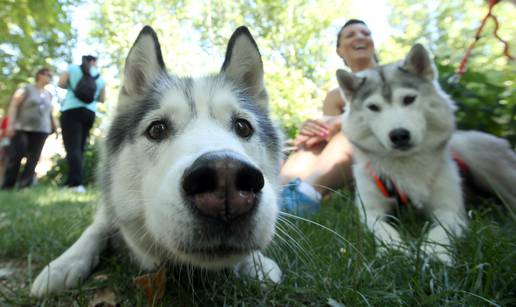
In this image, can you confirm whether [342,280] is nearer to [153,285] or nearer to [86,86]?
[153,285]

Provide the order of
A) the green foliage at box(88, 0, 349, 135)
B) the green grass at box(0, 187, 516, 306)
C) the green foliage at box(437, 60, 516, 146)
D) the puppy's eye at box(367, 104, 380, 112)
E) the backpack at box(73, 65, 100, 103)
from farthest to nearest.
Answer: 1. the green foliage at box(88, 0, 349, 135)
2. the backpack at box(73, 65, 100, 103)
3. the green foliage at box(437, 60, 516, 146)
4. the puppy's eye at box(367, 104, 380, 112)
5. the green grass at box(0, 187, 516, 306)

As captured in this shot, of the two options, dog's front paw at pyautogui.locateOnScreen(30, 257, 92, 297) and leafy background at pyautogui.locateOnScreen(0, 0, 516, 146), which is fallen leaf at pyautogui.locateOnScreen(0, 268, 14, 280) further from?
leafy background at pyautogui.locateOnScreen(0, 0, 516, 146)

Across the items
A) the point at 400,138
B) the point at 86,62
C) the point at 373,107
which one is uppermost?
the point at 86,62

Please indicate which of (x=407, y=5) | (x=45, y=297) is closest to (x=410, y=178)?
(x=45, y=297)

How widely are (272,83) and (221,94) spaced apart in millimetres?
13017

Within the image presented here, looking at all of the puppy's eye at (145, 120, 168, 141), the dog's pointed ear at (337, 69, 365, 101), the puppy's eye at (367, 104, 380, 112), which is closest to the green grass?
the puppy's eye at (145, 120, 168, 141)

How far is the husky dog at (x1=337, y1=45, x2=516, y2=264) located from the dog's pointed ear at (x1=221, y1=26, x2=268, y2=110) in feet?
4.30

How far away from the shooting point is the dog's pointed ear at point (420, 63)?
3.46 m

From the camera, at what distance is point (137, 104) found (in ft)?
7.02

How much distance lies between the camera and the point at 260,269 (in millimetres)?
1766

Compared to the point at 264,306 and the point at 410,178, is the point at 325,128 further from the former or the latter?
the point at 264,306

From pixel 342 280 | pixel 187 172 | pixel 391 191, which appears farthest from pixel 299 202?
pixel 187 172

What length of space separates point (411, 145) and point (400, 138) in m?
0.12

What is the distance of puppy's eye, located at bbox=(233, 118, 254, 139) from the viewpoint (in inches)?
76.5
